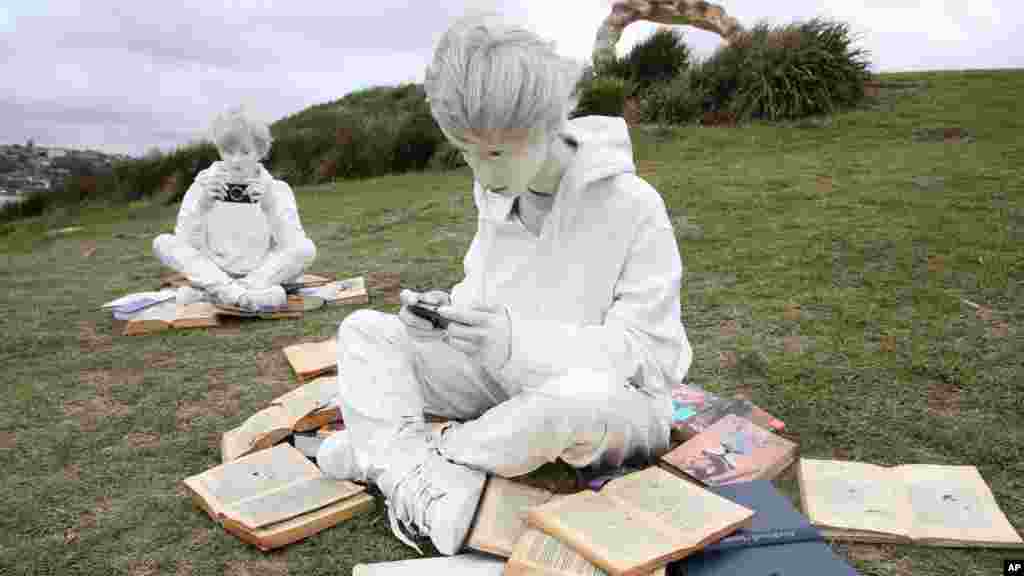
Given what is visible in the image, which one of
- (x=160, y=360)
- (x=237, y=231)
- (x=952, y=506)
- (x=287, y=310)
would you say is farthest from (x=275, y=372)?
(x=952, y=506)

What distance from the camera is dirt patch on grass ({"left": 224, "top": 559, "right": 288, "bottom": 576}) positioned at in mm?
1976

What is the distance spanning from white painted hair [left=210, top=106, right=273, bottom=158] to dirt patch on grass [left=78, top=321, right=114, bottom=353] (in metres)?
1.38

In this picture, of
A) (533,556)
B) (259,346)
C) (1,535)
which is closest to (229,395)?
(259,346)

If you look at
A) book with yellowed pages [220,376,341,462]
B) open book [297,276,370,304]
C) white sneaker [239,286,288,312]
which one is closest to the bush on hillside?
open book [297,276,370,304]

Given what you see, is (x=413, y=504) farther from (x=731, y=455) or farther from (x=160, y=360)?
(x=160, y=360)

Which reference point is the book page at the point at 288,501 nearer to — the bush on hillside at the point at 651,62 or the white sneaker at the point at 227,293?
the white sneaker at the point at 227,293

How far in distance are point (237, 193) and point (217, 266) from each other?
0.50 m

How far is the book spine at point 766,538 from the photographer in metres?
1.87

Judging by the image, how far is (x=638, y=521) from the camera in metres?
1.88

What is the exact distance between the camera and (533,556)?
70.3 inches

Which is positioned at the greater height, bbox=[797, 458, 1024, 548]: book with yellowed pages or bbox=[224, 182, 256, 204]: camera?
bbox=[224, 182, 256, 204]: camera

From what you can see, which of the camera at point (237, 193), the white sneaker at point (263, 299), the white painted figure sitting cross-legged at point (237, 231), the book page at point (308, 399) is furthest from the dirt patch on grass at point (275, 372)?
the camera at point (237, 193)

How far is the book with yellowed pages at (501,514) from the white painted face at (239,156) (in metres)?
3.60

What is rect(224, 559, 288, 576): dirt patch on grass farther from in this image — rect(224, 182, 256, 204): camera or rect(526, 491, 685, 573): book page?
rect(224, 182, 256, 204): camera
